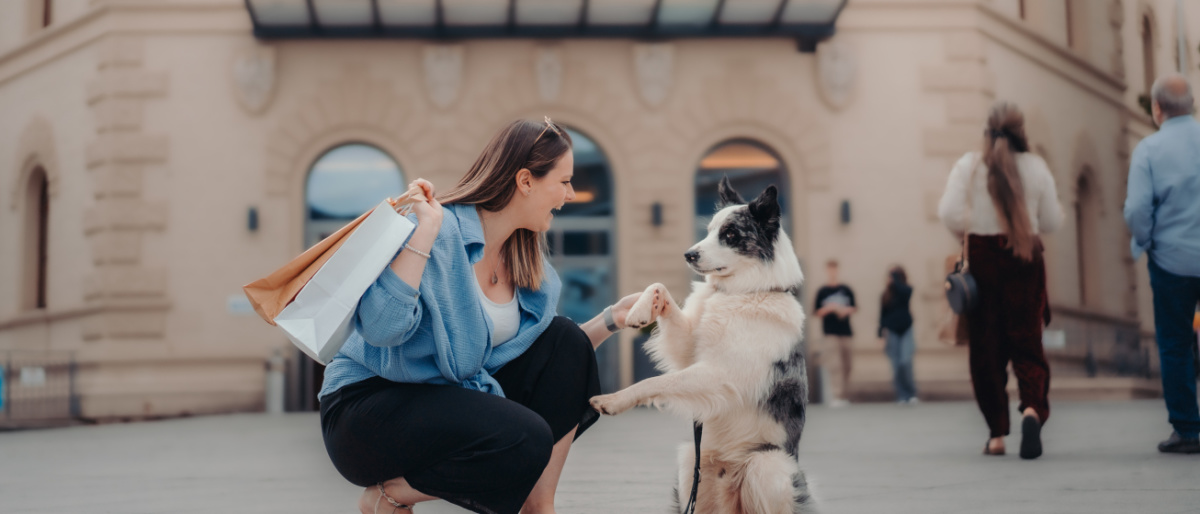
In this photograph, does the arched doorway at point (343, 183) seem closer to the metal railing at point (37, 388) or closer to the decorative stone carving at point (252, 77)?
the decorative stone carving at point (252, 77)

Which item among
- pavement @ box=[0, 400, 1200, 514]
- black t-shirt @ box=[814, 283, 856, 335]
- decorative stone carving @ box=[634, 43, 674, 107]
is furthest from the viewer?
decorative stone carving @ box=[634, 43, 674, 107]

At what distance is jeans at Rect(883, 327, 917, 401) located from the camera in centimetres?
1190

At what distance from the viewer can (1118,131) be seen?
16797 mm

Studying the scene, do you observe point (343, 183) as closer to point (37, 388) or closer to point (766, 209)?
point (37, 388)

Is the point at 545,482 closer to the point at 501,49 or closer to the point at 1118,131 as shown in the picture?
the point at 501,49

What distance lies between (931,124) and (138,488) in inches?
438

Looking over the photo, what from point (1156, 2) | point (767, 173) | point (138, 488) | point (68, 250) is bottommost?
point (138, 488)

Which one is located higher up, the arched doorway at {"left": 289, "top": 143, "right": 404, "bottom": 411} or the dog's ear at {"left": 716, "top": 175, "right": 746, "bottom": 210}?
the arched doorway at {"left": 289, "top": 143, "right": 404, "bottom": 411}

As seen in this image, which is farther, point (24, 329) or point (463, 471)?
point (24, 329)

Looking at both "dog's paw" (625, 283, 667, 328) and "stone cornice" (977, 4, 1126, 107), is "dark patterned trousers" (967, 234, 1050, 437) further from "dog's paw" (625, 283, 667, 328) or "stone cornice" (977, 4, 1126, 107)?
"stone cornice" (977, 4, 1126, 107)

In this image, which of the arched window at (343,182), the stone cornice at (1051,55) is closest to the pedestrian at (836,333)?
the stone cornice at (1051,55)

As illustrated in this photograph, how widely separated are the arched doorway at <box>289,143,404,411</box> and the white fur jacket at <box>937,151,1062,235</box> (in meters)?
9.13

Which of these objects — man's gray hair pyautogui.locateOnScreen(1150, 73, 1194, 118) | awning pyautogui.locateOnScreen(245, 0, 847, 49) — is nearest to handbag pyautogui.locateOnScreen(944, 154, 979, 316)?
man's gray hair pyautogui.locateOnScreen(1150, 73, 1194, 118)

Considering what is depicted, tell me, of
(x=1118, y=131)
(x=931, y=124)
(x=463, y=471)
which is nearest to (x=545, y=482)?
(x=463, y=471)
